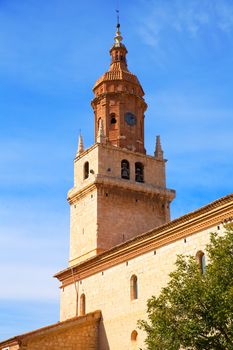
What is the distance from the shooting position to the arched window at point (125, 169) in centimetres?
4072

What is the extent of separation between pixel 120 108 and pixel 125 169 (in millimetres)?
4368

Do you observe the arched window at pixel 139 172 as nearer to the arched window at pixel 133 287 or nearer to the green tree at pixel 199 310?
the arched window at pixel 133 287

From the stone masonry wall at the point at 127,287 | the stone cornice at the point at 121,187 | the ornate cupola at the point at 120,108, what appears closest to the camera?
the stone masonry wall at the point at 127,287

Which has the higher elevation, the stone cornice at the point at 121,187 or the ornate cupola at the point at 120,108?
the ornate cupola at the point at 120,108

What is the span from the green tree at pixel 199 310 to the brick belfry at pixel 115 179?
1843 cm

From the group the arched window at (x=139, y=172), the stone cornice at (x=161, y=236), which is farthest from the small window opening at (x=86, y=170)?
the stone cornice at (x=161, y=236)

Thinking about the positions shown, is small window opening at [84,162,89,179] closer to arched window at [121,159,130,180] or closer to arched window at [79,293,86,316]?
arched window at [121,159,130,180]

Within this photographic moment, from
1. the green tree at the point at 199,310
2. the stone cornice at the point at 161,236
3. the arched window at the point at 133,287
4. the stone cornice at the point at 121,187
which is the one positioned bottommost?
the green tree at the point at 199,310

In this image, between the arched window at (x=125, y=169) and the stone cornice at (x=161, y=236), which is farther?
the arched window at (x=125, y=169)

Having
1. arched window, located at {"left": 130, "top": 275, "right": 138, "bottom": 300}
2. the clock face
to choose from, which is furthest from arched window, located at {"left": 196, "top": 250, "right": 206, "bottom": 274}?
the clock face

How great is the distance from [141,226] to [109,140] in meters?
6.24

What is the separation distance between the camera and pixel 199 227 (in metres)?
27.0

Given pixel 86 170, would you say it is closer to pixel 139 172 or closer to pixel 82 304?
pixel 139 172

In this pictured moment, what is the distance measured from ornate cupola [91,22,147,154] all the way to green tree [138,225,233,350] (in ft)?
72.1
